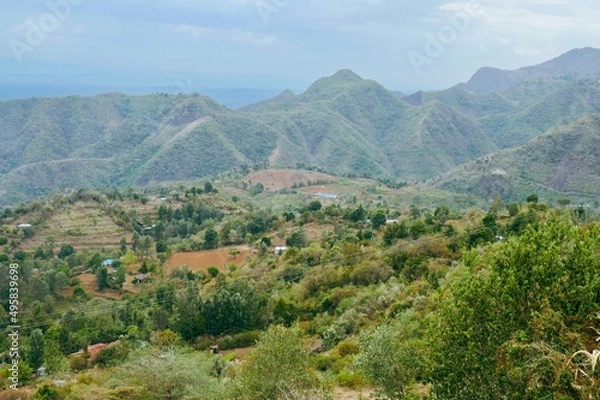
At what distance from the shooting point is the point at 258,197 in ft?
362

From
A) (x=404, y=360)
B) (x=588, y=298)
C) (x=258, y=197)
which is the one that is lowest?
(x=258, y=197)

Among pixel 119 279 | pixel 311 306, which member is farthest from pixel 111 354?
pixel 119 279

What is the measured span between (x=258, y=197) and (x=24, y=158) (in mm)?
112756

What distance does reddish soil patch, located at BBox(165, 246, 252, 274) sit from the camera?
5400cm

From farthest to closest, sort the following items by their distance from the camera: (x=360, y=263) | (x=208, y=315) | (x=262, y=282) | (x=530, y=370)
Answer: (x=262, y=282) < (x=360, y=263) < (x=208, y=315) < (x=530, y=370)

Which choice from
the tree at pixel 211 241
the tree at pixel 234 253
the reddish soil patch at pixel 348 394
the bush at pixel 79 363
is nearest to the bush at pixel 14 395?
the bush at pixel 79 363

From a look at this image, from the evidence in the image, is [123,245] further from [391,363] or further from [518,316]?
[518,316]

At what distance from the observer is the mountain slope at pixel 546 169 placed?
100 m

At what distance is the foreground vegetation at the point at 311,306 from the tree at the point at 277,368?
4 centimetres

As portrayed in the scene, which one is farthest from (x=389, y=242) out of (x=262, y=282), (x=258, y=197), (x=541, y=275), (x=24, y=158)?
(x=24, y=158)

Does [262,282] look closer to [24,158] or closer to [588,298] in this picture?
[588,298]

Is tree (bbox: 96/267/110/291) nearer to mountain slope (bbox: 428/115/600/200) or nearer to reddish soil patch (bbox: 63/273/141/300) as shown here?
reddish soil patch (bbox: 63/273/141/300)

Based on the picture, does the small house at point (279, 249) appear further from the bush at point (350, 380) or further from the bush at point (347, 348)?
the bush at point (350, 380)

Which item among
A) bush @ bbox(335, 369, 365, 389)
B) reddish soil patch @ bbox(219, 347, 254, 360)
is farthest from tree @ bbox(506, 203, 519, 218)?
bush @ bbox(335, 369, 365, 389)
